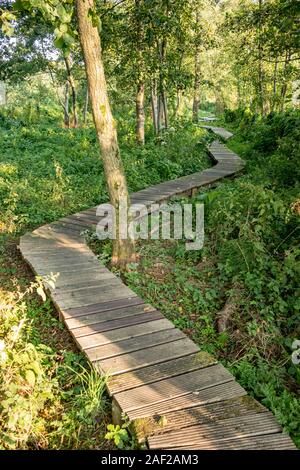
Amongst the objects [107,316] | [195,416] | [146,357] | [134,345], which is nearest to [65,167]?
[107,316]

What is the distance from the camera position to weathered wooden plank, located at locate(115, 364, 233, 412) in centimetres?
304

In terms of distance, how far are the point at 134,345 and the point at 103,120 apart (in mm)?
3138

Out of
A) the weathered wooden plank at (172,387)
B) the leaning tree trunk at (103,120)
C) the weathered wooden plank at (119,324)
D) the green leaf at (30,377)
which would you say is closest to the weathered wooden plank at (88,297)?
the weathered wooden plank at (119,324)

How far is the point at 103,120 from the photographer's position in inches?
198

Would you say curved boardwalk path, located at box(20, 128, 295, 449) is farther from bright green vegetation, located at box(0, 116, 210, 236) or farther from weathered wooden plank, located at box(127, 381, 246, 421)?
bright green vegetation, located at box(0, 116, 210, 236)

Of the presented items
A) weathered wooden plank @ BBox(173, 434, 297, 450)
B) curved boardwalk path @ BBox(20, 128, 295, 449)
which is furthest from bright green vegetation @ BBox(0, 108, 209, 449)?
weathered wooden plank @ BBox(173, 434, 297, 450)

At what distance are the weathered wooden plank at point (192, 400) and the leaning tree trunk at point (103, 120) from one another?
2792 millimetres

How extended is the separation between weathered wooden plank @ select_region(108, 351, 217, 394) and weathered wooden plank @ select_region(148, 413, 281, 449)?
58 cm

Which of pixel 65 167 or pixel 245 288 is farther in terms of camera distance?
pixel 65 167

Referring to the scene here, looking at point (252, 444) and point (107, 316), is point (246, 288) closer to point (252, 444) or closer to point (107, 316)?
point (107, 316)

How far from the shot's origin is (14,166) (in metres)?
10.5

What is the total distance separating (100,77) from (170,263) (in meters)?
3.10

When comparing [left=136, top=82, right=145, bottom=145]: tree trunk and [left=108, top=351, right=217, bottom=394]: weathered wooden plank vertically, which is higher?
[left=136, top=82, right=145, bottom=145]: tree trunk
